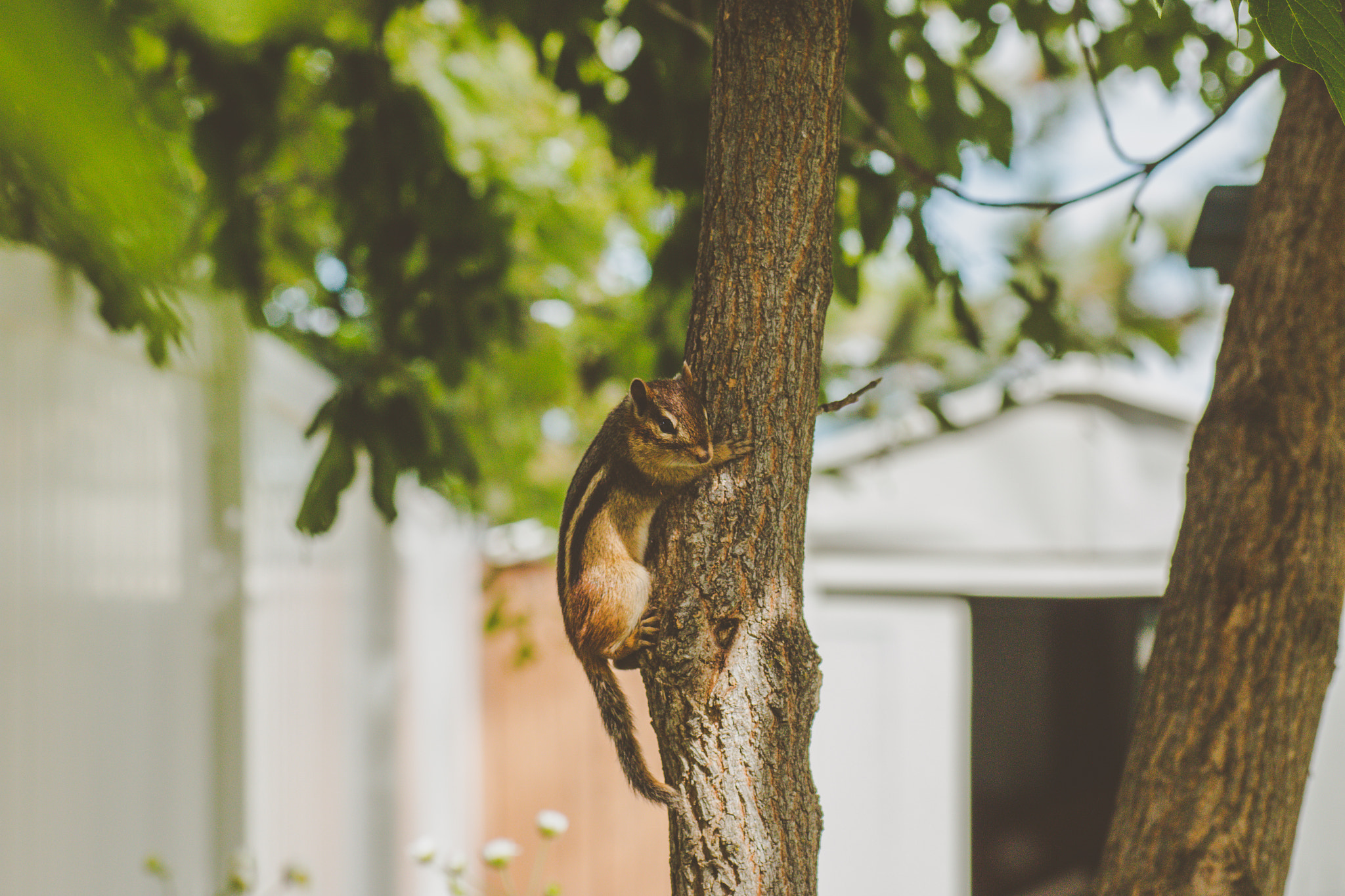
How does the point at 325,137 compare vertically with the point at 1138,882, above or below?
above

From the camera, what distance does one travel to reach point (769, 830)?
0.90m

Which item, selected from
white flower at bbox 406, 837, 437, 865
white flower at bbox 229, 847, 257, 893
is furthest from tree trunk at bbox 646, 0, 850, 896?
white flower at bbox 229, 847, 257, 893

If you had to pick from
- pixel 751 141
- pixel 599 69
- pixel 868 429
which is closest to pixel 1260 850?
pixel 751 141

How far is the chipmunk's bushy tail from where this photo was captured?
105 centimetres

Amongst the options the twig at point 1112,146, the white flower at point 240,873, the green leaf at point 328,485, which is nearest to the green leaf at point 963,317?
the twig at point 1112,146

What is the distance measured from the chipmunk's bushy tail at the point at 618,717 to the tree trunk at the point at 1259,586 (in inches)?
28.8

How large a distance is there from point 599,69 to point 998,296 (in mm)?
5658

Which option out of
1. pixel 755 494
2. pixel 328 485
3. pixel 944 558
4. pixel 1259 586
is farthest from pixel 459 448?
pixel 944 558

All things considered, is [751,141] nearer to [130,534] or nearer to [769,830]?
[769,830]

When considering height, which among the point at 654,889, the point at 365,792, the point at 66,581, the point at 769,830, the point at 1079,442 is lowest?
the point at 654,889

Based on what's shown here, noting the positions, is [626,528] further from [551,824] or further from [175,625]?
[175,625]

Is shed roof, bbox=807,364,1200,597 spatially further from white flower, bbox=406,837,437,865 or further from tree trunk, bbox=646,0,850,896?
tree trunk, bbox=646,0,850,896

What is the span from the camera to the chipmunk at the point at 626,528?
972 millimetres

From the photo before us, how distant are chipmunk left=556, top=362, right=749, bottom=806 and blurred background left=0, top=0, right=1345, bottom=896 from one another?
50 centimetres
